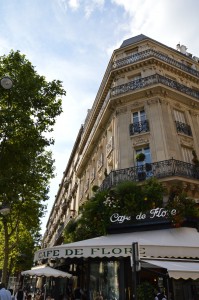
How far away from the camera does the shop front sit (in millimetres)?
7496

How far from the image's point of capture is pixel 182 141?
14.9 meters

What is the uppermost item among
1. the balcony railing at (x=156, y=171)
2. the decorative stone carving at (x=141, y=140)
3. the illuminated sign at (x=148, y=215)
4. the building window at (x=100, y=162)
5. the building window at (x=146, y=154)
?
the building window at (x=100, y=162)

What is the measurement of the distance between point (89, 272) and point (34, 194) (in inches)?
317

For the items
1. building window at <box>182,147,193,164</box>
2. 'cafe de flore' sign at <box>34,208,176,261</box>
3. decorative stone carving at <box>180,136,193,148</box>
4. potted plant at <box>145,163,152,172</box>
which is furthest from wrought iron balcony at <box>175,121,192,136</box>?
'cafe de flore' sign at <box>34,208,176,261</box>

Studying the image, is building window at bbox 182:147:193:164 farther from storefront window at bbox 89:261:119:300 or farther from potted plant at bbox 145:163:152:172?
storefront window at bbox 89:261:119:300

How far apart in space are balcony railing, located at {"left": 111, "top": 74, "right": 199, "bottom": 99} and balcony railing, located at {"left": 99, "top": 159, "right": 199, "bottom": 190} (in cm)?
535

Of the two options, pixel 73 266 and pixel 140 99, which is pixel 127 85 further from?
pixel 73 266

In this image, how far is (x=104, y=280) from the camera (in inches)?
448

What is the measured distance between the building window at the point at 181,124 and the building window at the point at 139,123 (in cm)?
181

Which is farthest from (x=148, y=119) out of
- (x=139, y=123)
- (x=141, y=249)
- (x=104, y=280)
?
(x=141, y=249)

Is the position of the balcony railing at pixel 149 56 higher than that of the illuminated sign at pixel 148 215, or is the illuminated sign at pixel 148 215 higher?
the balcony railing at pixel 149 56

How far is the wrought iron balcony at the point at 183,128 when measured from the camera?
50.2 feet

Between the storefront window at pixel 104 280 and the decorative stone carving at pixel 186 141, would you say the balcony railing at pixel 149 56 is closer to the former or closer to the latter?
the decorative stone carving at pixel 186 141

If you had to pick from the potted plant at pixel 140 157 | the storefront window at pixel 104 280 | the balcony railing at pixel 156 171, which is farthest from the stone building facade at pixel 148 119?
the storefront window at pixel 104 280
